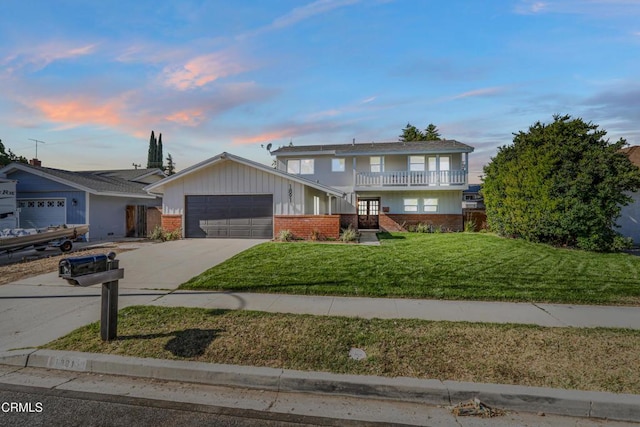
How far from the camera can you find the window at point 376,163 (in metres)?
23.2

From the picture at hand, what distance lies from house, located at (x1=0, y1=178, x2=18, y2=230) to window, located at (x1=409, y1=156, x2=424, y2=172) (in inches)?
883

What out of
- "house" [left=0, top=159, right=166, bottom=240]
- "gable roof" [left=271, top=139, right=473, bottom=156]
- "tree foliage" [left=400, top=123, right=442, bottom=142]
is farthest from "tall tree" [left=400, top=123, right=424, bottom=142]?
"house" [left=0, top=159, right=166, bottom=240]

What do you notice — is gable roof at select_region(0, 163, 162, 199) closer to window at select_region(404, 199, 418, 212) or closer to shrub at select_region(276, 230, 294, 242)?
shrub at select_region(276, 230, 294, 242)

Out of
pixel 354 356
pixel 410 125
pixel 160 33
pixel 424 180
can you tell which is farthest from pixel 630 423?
pixel 410 125

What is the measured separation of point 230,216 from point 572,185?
14.0 meters

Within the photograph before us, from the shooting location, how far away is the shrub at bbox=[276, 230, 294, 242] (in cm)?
1430

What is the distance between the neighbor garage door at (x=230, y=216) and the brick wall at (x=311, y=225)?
1.18m

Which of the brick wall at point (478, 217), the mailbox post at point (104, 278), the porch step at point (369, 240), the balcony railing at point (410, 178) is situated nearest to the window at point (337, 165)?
the balcony railing at point (410, 178)

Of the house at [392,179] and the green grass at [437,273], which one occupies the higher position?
the house at [392,179]

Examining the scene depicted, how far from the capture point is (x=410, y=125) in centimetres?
4450

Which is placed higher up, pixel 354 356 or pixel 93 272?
pixel 93 272

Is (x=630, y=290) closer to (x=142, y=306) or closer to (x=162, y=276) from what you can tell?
(x=142, y=306)

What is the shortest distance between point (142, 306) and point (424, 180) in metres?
19.2

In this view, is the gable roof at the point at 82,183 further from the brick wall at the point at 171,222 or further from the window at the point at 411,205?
the window at the point at 411,205
